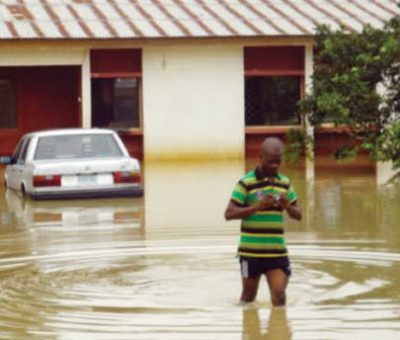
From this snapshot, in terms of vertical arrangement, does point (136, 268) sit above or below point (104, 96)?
below

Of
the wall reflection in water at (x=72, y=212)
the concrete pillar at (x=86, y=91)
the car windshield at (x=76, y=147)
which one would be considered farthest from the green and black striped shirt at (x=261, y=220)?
the concrete pillar at (x=86, y=91)

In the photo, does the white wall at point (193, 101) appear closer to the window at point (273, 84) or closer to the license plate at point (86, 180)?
the window at point (273, 84)

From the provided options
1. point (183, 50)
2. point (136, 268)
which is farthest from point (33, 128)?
point (136, 268)

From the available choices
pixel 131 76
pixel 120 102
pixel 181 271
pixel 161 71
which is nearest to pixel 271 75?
pixel 161 71

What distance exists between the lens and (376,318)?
425 inches

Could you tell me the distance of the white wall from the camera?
106 feet

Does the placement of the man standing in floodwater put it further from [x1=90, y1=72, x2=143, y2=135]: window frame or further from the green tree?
[x1=90, y1=72, x2=143, y2=135]: window frame

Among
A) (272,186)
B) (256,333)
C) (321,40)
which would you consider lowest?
(256,333)

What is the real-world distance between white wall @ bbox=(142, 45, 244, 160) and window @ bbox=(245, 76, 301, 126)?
650mm

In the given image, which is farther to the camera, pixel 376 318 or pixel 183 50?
pixel 183 50

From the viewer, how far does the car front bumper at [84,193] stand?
73.3 ft

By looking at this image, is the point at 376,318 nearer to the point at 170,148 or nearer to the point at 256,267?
the point at 256,267

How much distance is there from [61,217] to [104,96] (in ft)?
43.7

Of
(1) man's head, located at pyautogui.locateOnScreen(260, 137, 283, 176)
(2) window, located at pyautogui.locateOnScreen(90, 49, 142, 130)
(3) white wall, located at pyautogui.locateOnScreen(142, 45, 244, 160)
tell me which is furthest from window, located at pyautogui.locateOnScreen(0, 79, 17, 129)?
(1) man's head, located at pyautogui.locateOnScreen(260, 137, 283, 176)
